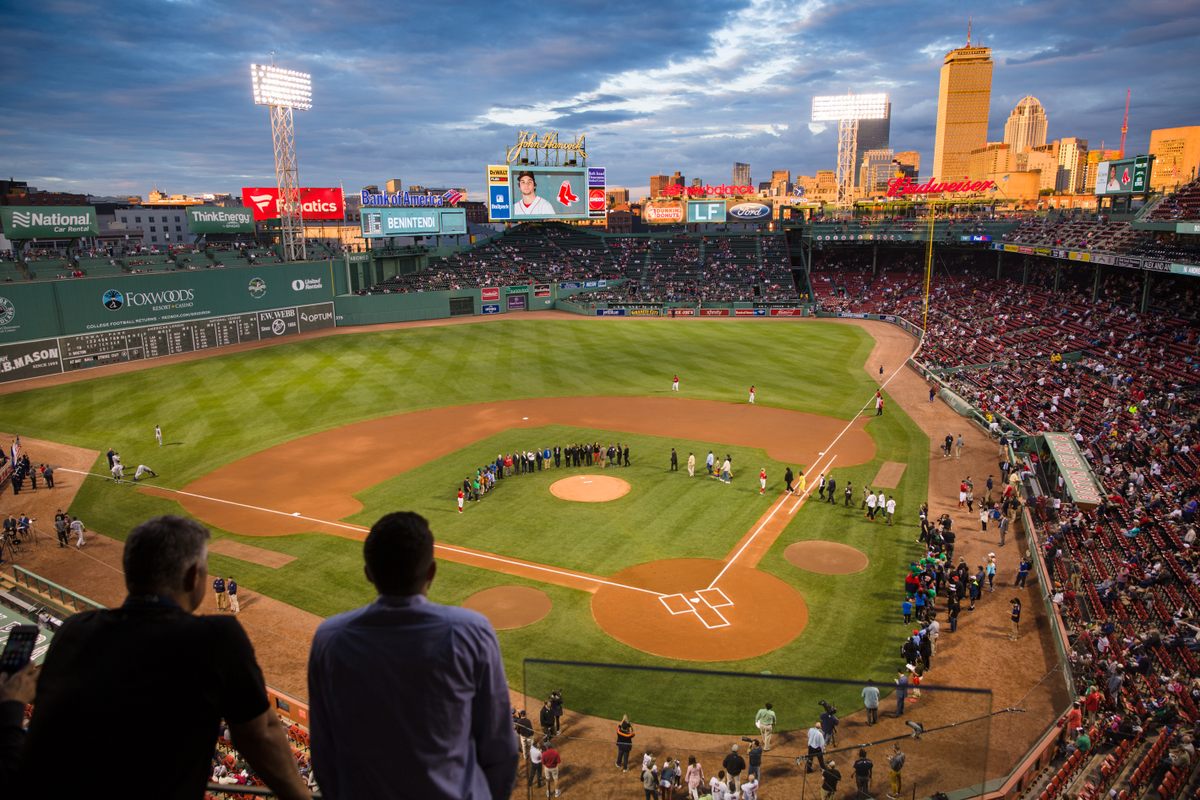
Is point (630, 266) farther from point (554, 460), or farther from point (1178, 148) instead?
point (1178, 148)

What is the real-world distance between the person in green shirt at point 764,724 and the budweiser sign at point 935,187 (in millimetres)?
76582

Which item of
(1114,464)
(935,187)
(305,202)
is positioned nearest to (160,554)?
(1114,464)

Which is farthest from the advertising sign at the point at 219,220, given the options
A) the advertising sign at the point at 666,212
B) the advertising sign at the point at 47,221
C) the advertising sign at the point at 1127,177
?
the advertising sign at the point at 1127,177

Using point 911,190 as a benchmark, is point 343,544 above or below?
below

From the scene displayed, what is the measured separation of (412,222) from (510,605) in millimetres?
62462

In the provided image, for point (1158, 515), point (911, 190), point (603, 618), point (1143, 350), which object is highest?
point (911, 190)

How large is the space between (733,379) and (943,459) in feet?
56.6

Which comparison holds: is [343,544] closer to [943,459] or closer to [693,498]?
[693,498]

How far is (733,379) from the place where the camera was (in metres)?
49.7

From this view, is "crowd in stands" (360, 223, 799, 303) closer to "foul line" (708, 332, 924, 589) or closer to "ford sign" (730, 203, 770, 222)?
"ford sign" (730, 203, 770, 222)

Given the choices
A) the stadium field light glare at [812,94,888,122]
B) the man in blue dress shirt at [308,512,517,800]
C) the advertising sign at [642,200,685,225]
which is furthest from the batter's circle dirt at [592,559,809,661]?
the stadium field light glare at [812,94,888,122]

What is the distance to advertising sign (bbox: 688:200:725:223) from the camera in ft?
306

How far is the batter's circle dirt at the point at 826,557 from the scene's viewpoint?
24.0m

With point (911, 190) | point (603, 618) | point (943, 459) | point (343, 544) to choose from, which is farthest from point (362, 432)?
point (911, 190)
